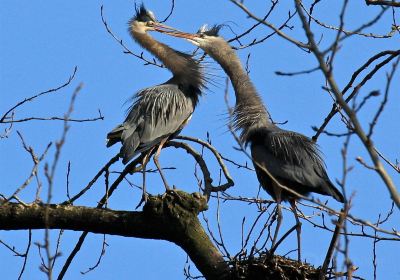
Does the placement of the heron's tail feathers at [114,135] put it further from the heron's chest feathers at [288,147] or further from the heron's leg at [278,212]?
the heron's leg at [278,212]

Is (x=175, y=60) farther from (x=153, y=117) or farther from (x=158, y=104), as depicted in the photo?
(x=153, y=117)

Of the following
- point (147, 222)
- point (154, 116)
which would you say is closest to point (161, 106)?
point (154, 116)

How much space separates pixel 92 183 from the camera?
17.2ft

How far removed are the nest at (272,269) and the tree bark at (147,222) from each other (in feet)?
0.50

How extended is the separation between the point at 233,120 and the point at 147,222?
7.86 ft

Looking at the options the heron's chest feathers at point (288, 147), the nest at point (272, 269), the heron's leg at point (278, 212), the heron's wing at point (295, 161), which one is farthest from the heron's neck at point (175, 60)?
the nest at point (272, 269)

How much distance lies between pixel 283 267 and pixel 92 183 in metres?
1.40

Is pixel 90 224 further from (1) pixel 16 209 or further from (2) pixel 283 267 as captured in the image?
(2) pixel 283 267

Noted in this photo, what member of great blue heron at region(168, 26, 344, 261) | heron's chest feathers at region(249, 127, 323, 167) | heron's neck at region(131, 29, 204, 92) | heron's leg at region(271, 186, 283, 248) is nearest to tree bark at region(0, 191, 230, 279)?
great blue heron at region(168, 26, 344, 261)

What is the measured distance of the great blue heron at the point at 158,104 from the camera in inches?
272

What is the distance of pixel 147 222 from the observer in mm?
4629

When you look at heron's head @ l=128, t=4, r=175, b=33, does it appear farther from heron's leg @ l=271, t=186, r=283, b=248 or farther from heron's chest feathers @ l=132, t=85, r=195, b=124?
heron's leg @ l=271, t=186, r=283, b=248

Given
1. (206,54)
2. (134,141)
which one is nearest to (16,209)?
(134,141)

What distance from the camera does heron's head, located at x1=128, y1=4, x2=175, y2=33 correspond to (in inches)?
336
